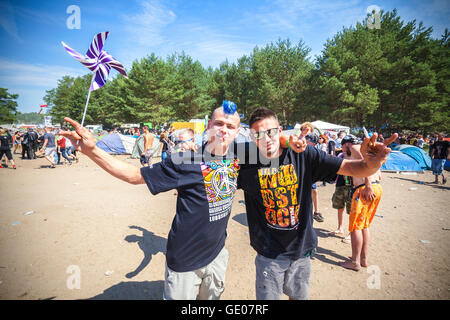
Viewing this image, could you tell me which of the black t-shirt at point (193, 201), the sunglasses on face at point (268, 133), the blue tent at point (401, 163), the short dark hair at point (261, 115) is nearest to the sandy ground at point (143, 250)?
the black t-shirt at point (193, 201)

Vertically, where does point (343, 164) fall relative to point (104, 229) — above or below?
above

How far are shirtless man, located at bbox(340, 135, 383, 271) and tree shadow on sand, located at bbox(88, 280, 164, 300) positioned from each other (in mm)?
2970

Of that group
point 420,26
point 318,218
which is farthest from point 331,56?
point 318,218

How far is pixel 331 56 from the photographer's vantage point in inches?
1094

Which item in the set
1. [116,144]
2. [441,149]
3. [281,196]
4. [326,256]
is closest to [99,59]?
[281,196]

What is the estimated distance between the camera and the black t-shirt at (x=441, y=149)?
28.2 feet

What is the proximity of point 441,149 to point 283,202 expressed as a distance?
11056 millimetres

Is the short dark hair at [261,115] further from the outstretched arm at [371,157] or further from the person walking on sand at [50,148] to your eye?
the person walking on sand at [50,148]

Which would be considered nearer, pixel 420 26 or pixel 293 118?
pixel 420 26

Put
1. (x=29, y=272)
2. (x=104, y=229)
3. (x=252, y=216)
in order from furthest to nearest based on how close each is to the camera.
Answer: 1. (x=104, y=229)
2. (x=29, y=272)
3. (x=252, y=216)
